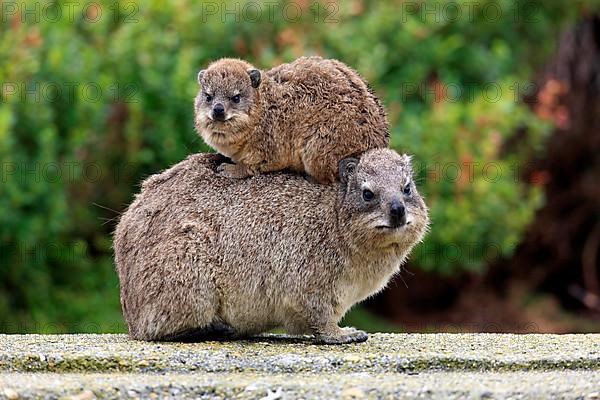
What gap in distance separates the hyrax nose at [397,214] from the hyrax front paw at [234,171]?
1254 millimetres

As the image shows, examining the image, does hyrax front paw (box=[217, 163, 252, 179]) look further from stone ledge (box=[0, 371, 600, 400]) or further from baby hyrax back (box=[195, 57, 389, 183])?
stone ledge (box=[0, 371, 600, 400])

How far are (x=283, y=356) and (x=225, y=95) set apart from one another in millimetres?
2228

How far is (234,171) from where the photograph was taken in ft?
30.6

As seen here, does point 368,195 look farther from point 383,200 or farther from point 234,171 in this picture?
point 234,171

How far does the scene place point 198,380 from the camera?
7.44 metres

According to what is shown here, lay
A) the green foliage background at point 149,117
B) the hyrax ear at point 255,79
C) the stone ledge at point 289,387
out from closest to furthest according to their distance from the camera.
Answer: the stone ledge at point 289,387
the hyrax ear at point 255,79
the green foliage background at point 149,117

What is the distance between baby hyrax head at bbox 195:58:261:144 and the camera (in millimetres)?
9227

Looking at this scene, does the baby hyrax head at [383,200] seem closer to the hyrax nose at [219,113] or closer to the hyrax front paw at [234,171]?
the hyrax front paw at [234,171]

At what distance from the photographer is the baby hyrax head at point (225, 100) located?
9.23m

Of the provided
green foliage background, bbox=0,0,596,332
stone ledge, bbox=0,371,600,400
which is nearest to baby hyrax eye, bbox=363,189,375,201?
stone ledge, bbox=0,371,600,400

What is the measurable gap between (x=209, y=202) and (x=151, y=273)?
27.5 inches

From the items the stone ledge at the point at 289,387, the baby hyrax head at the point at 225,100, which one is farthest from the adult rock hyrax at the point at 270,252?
the stone ledge at the point at 289,387

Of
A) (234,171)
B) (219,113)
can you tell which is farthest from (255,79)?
(234,171)

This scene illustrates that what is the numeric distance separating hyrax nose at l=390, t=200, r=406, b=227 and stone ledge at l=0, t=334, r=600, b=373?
2.94 ft
